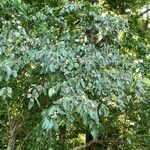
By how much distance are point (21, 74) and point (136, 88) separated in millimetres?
1089

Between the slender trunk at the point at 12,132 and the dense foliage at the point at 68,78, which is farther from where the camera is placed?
the slender trunk at the point at 12,132

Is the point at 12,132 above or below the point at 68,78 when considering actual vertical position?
below

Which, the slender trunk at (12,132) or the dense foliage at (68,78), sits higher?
the dense foliage at (68,78)

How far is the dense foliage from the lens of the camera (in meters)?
2.91

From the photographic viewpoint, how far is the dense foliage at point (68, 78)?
291cm

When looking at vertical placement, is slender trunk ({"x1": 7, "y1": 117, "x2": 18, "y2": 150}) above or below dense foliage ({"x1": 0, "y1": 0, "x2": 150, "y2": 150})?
below

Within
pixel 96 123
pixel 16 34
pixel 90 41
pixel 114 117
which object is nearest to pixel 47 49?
pixel 16 34

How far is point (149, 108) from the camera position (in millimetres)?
4004

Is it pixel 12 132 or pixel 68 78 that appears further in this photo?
pixel 12 132

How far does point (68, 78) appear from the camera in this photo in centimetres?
300

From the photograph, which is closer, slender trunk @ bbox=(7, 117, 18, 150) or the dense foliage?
the dense foliage

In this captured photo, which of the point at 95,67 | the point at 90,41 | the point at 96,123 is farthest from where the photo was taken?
the point at 90,41

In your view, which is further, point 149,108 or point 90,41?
point 149,108

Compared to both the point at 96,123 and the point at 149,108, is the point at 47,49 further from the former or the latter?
the point at 149,108
